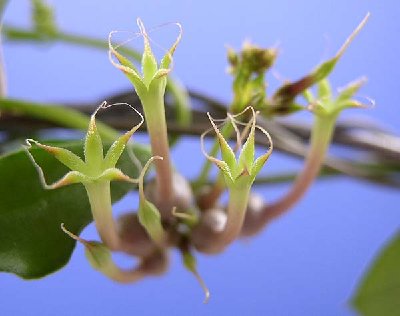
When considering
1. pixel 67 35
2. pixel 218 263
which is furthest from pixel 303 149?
pixel 218 263

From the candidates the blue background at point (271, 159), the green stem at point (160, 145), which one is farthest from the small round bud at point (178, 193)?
the blue background at point (271, 159)

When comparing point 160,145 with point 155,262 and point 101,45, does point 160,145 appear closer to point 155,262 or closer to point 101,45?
point 155,262

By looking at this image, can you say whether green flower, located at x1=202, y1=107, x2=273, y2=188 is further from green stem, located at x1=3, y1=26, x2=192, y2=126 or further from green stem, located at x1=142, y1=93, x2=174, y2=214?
green stem, located at x1=3, y1=26, x2=192, y2=126

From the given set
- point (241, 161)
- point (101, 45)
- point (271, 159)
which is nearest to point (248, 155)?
point (241, 161)

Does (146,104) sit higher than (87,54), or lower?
higher

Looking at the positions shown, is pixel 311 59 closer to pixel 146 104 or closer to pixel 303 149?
pixel 303 149

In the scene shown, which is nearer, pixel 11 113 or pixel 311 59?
pixel 11 113

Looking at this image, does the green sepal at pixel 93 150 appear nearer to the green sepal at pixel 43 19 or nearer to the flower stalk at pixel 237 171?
the flower stalk at pixel 237 171
